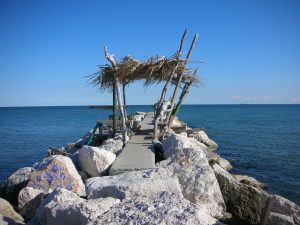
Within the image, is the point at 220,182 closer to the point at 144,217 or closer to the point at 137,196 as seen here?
the point at 137,196

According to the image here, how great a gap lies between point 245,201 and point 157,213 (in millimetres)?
2984

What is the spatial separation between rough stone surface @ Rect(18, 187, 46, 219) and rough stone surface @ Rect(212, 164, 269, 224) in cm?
361

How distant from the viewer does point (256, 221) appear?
18.8 feet

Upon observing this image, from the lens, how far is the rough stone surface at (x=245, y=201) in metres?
5.79

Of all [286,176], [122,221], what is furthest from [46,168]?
[286,176]

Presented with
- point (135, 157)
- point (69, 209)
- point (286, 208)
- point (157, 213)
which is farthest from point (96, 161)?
Result: point (286, 208)

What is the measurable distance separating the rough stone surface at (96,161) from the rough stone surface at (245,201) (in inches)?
104

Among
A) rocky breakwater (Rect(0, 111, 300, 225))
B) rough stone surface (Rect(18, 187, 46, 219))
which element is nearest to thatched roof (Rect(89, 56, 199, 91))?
rocky breakwater (Rect(0, 111, 300, 225))

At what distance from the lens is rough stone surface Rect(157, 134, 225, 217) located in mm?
5562

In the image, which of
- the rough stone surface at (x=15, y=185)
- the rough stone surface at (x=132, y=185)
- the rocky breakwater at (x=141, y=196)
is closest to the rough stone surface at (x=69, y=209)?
the rocky breakwater at (x=141, y=196)

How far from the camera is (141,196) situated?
4.25 metres

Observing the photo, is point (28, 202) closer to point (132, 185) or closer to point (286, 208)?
point (132, 185)

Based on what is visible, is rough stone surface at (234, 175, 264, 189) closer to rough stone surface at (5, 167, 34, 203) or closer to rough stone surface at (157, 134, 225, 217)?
rough stone surface at (157, 134, 225, 217)

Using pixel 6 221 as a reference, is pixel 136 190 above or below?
above
